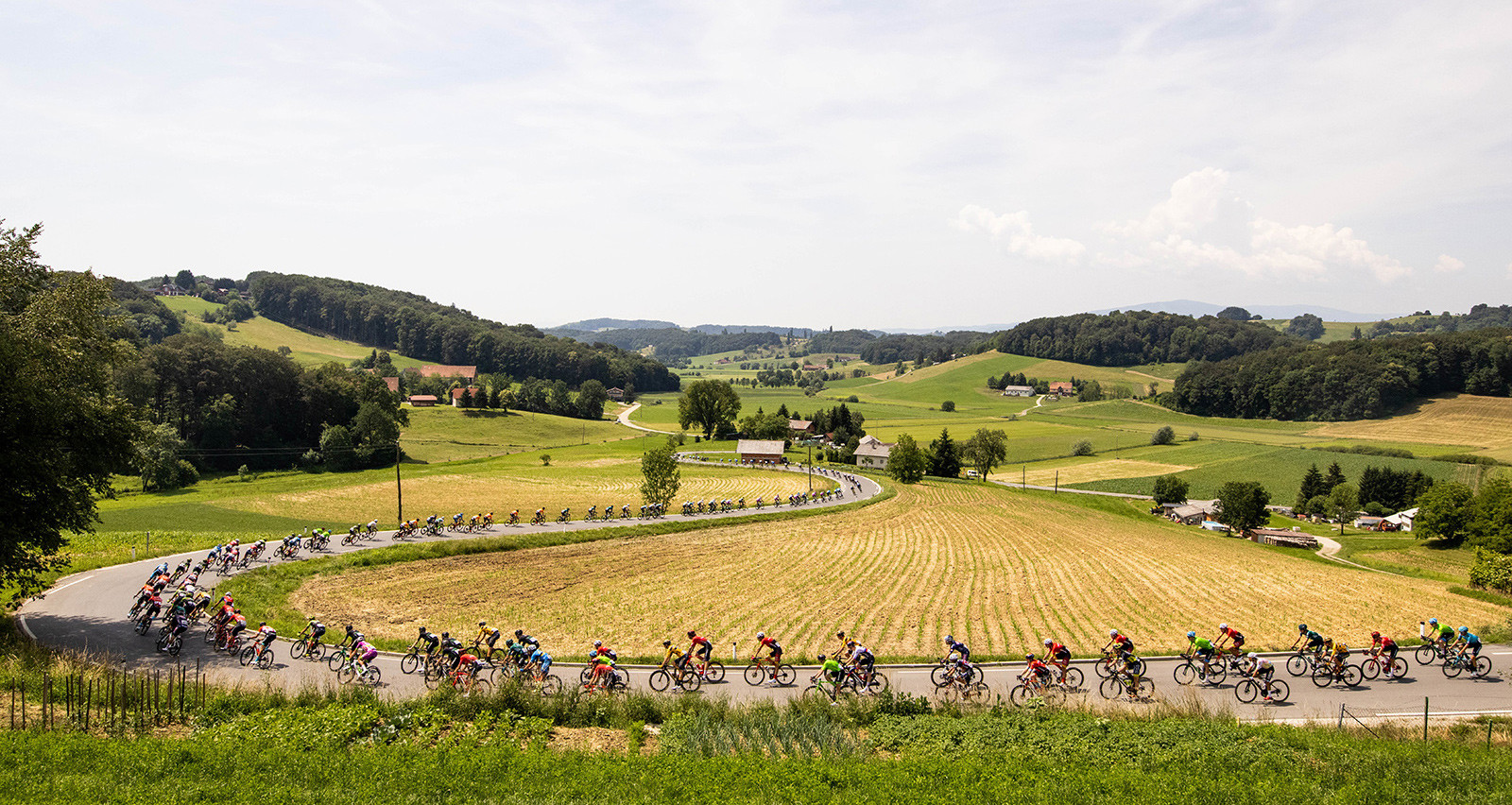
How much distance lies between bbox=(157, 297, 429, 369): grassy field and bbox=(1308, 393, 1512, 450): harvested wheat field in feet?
543

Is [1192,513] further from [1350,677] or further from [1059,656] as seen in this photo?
[1059,656]

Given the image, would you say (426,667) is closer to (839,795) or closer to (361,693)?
(361,693)

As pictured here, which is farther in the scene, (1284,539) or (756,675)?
(1284,539)

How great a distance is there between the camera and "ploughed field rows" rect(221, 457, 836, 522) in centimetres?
5278

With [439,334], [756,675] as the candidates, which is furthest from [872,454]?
[439,334]

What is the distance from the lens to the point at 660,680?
2020cm

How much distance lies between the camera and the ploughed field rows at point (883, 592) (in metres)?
26.6

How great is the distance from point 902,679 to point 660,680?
6754 millimetres

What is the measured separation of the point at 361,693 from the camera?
16.8 m

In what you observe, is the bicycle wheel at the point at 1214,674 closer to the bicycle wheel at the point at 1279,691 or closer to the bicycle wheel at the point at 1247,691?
the bicycle wheel at the point at 1247,691

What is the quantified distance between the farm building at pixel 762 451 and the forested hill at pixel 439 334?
7647cm

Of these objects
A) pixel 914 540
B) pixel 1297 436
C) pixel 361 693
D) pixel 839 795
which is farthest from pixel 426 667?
pixel 1297 436

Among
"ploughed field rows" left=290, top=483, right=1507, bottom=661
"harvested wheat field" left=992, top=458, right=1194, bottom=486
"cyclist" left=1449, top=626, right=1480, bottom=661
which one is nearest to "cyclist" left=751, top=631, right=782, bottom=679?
"ploughed field rows" left=290, top=483, right=1507, bottom=661

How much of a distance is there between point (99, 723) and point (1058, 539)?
1829 inches
